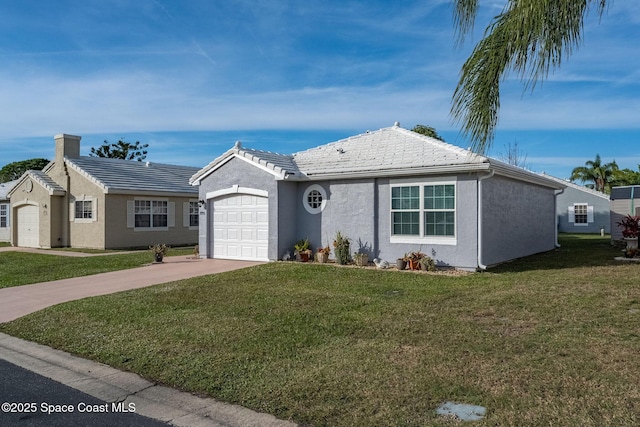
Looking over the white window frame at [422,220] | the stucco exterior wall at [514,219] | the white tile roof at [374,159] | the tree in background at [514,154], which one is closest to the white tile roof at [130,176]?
the white tile roof at [374,159]

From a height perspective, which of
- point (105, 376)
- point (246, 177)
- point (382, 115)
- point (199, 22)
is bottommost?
point (105, 376)

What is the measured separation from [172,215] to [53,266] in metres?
9.39

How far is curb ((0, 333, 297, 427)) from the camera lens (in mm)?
4277

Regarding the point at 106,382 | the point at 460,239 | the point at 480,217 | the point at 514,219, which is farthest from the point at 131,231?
the point at 106,382

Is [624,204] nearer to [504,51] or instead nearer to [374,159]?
[374,159]

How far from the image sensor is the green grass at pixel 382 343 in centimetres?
438

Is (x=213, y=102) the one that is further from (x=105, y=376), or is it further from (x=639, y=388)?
(x=639, y=388)

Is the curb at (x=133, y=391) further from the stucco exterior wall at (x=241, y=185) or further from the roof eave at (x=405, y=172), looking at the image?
the roof eave at (x=405, y=172)

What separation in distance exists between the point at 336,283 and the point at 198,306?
3486 mm

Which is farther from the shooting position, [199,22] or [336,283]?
[199,22]

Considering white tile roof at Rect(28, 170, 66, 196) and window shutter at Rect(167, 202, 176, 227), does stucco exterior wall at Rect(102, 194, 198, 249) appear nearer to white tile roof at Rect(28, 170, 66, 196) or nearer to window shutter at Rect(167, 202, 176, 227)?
window shutter at Rect(167, 202, 176, 227)

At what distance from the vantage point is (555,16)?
4836mm

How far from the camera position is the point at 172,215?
985 inches

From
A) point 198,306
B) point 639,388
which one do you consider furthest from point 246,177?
point 639,388
